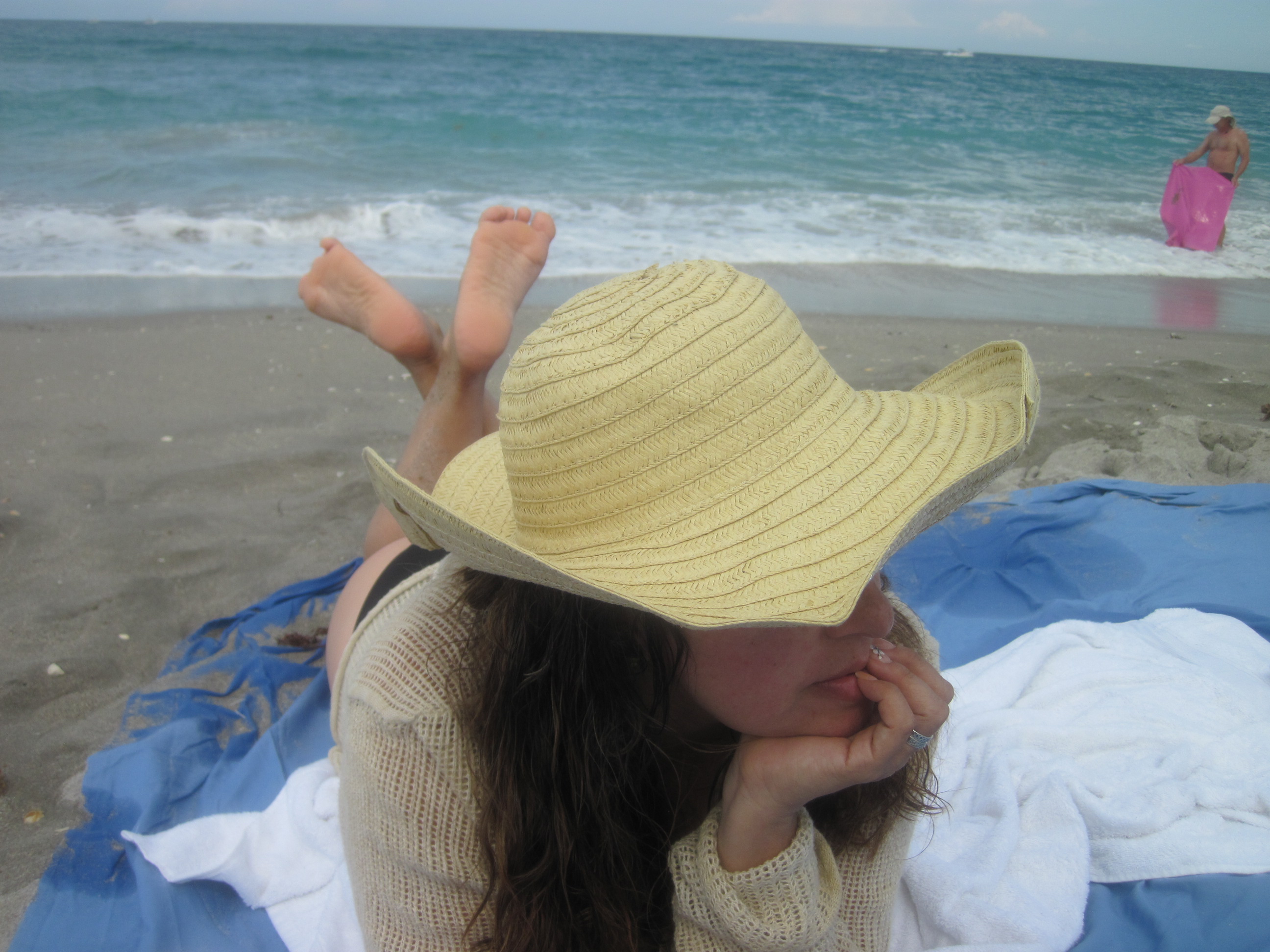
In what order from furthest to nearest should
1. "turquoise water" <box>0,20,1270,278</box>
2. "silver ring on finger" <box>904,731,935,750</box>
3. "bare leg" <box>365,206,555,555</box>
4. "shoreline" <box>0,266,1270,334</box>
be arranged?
"turquoise water" <box>0,20,1270,278</box> → "shoreline" <box>0,266,1270,334</box> → "bare leg" <box>365,206,555,555</box> → "silver ring on finger" <box>904,731,935,750</box>

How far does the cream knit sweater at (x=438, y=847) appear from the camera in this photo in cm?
130

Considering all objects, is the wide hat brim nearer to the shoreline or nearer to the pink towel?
the shoreline

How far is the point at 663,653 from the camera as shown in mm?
1336

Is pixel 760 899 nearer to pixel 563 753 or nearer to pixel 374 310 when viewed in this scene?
pixel 563 753

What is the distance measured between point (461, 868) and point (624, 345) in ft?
2.81

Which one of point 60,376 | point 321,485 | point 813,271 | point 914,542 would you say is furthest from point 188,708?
point 813,271

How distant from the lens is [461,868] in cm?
134

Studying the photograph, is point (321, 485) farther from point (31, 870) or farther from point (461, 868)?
point (461, 868)

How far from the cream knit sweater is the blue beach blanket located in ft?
2.46

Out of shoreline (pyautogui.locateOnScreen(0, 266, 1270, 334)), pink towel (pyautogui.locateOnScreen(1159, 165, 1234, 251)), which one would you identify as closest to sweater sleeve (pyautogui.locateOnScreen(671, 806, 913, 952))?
shoreline (pyautogui.locateOnScreen(0, 266, 1270, 334))

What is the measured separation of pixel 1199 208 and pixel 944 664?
28.0ft

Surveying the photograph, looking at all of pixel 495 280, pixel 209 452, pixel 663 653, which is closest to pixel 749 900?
pixel 663 653

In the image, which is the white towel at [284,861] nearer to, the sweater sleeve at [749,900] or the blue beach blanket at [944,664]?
the blue beach blanket at [944,664]

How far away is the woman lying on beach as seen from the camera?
3.87ft
